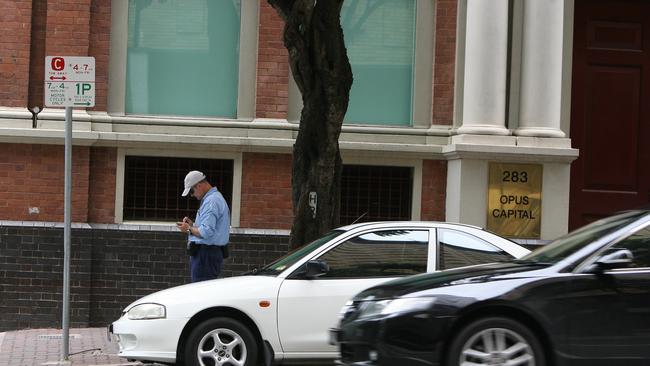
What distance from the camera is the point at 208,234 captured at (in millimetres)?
10328

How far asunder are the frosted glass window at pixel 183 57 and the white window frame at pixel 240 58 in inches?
3.7

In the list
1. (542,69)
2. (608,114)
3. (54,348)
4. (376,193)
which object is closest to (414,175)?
(376,193)

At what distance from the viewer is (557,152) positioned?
12945 mm

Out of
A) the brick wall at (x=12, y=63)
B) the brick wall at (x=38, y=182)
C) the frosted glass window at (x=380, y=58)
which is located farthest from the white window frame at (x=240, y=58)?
the frosted glass window at (x=380, y=58)

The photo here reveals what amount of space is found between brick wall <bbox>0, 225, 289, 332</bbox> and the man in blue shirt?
2349 mm

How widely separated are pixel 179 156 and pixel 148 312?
4.69 meters

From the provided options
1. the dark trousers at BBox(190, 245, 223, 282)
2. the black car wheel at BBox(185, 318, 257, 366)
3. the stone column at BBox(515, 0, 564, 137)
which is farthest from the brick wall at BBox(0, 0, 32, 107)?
the stone column at BBox(515, 0, 564, 137)

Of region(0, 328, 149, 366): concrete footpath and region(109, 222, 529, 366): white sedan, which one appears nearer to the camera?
region(109, 222, 529, 366): white sedan

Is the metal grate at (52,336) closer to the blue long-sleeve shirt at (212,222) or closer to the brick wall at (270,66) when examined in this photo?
the blue long-sleeve shirt at (212,222)

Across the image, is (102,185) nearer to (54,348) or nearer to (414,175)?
Answer: (54,348)

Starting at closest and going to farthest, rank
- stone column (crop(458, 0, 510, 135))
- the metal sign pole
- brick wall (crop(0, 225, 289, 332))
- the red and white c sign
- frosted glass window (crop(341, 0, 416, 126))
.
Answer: the metal sign pole, the red and white c sign, brick wall (crop(0, 225, 289, 332)), stone column (crop(458, 0, 510, 135)), frosted glass window (crop(341, 0, 416, 126))

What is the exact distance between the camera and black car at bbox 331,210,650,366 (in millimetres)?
6727

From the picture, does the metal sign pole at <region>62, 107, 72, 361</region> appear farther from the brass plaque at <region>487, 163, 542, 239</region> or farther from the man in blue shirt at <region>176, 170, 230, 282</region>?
the brass plaque at <region>487, 163, 542, 239</region>

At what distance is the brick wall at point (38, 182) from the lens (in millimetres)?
12648
